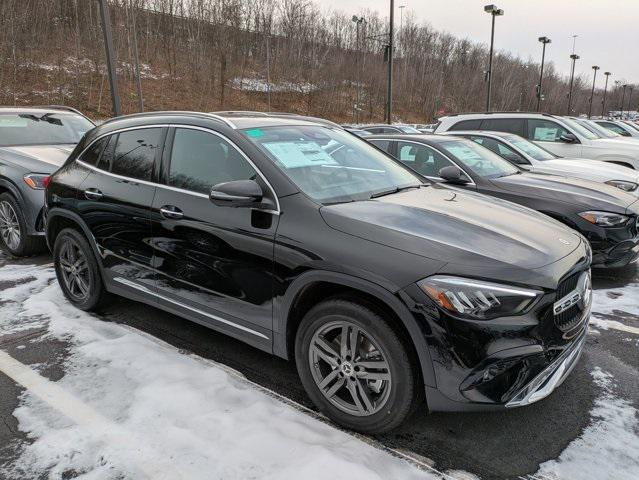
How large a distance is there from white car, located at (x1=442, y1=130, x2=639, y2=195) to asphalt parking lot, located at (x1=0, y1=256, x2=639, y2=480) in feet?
9.75

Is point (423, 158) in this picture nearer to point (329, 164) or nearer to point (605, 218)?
point (605, 218)

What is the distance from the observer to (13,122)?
6.59 metres

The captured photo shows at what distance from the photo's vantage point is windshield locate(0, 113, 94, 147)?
6466 millimetres

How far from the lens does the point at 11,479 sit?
228 cm

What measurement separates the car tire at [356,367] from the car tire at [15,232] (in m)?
4.48

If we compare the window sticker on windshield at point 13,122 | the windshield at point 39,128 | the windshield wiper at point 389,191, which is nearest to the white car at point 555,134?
the windshield at point 39,128

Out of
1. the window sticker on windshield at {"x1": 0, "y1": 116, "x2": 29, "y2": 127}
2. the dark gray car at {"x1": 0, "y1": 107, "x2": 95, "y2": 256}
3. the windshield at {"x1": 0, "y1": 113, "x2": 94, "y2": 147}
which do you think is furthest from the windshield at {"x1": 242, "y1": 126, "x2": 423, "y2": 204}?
the window sticker on windshield at {"x1": 0, "y1": 116, "x2": 29, "y2": 127}

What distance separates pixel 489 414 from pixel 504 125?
859 cm

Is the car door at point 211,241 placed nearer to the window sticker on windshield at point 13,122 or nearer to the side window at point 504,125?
the window sticker on windshield at point 13,122

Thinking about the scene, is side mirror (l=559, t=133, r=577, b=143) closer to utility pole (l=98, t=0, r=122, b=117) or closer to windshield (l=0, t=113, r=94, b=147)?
windshield (l=0, t=113, r=94, b=147)

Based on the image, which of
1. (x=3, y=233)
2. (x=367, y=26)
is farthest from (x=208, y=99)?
(x=3, y=233)

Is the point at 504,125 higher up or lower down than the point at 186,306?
higher up

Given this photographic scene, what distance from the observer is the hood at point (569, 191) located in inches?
198

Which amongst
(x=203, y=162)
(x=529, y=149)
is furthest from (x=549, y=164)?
(x=203, y=162)
